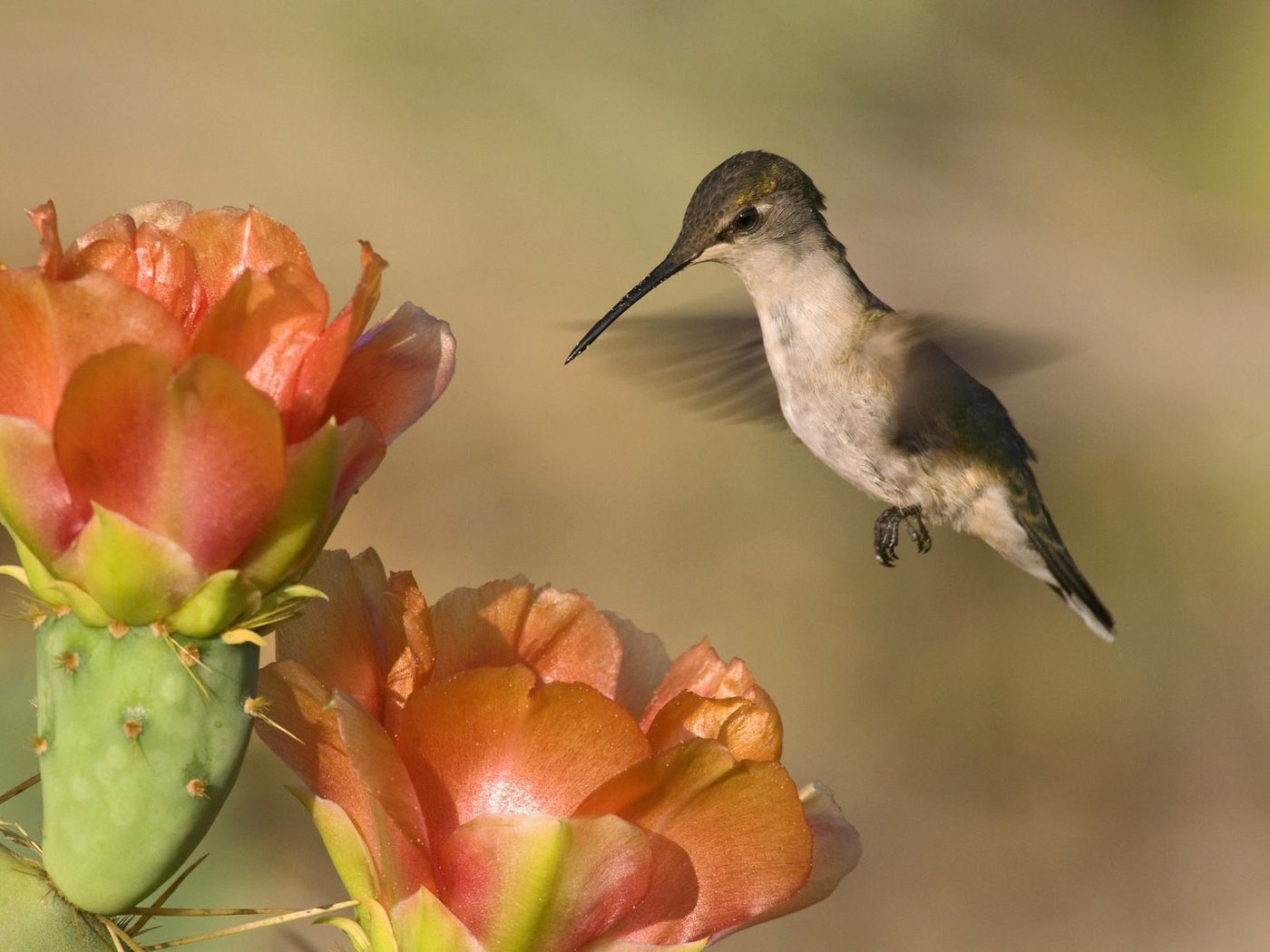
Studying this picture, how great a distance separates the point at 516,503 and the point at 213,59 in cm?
172

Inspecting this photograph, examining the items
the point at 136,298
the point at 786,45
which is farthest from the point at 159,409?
the point at 786,45

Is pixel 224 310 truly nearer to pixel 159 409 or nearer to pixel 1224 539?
pixel 159 409

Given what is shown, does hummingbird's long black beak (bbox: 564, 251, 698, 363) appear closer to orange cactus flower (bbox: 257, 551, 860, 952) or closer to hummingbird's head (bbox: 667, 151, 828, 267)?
hummingbird's head (bbox: 667, 151, 828, 267)

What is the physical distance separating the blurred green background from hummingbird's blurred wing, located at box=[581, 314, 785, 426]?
1.30 meters

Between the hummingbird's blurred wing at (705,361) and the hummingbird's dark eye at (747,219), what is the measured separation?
22 cm

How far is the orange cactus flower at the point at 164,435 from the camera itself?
725 millimetres

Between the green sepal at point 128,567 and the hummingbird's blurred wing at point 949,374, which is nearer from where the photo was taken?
the green sepal at point 128,567

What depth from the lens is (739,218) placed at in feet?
7.24

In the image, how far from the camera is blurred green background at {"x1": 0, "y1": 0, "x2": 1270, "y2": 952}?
4.37 metres

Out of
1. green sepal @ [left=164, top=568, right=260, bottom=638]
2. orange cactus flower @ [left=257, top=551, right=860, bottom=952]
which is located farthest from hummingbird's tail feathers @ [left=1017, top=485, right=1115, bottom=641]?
green sepal @ [left=164, top=568, right=260, bottom=638]

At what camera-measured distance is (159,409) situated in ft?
2.40

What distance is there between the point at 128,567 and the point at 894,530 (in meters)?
1.63

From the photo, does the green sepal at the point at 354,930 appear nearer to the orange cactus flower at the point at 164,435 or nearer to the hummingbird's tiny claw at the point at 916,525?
the orange cactus flower at the point at 164,435

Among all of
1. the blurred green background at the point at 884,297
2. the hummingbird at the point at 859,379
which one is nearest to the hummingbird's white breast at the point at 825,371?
the hummingbird at the point at 859,379
